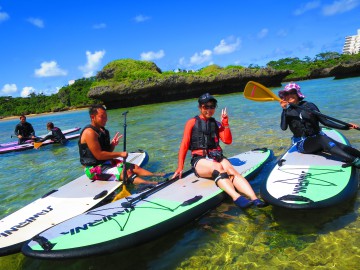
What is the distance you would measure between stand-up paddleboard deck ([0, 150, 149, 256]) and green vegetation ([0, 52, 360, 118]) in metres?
28.7

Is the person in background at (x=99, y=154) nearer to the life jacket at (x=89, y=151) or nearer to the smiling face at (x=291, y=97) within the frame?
the life jacket at (x=89, y=151)

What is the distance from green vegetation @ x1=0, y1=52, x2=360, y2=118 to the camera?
3419 cm

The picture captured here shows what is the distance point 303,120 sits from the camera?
463 cm

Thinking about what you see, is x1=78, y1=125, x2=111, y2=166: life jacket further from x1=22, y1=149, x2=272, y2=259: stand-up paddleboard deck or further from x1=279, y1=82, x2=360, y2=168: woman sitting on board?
x1=279, y1=82, x2=360, y2=168: woman sitting on board

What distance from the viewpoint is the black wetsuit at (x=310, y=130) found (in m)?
4.32

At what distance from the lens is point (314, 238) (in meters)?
3.12

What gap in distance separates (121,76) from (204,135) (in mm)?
32926

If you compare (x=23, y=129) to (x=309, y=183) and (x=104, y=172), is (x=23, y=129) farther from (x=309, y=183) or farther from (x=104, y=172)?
(x=309, y=183)

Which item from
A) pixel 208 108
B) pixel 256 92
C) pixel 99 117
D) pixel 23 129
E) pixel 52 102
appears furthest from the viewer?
pixel 52 102

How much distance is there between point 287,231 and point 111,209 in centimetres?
198

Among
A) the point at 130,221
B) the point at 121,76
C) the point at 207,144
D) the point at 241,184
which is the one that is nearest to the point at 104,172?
the point at 207,144

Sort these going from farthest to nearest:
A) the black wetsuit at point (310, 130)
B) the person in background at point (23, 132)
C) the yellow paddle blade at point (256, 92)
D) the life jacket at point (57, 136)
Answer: the person in background at point (23, 132), the life jacket at point (57, 136), the yellow paddle blade at point (256, 92), the black wetsuit at point (310, 130)

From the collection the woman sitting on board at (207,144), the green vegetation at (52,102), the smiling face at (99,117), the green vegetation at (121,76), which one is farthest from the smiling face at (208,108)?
the green vegetation at (52,102)

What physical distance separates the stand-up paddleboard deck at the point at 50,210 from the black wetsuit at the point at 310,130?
9.56 feet
